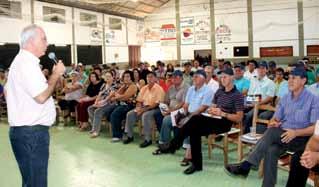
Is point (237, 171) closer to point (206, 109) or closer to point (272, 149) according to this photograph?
point (272, 149)

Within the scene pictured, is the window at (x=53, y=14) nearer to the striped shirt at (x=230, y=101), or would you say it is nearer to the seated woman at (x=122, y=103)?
the seated woman at (x=122, y=103)

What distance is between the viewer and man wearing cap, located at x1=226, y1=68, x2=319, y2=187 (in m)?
2.98

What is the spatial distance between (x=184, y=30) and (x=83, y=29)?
5.76 metres

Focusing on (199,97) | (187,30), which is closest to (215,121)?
(199,97)

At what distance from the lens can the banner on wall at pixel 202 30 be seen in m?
17.6

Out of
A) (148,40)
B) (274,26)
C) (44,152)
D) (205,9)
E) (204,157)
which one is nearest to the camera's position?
(44,152)

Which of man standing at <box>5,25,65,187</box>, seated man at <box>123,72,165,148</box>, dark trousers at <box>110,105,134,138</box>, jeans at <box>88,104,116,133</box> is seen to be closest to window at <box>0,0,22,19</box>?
jeans at <box>88,104,116,133</box>

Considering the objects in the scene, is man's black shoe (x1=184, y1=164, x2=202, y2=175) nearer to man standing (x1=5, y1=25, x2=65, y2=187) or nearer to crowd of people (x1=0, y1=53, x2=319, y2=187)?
crowd of people (x1=0, y1=53, x2=319, y2=187)

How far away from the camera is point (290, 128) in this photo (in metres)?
3.19

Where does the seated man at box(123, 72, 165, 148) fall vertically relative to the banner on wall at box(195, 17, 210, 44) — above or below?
below

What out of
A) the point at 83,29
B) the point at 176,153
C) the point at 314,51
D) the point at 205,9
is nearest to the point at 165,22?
→ the point at 205,9

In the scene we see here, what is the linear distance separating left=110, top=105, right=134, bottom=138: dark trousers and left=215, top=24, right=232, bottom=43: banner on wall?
40.4 ft

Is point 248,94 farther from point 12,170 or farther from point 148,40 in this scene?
point 148,40

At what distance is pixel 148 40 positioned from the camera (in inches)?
760
